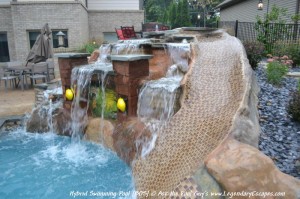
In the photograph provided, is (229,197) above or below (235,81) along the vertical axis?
below

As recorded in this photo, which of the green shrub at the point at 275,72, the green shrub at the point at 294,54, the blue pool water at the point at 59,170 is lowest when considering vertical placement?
the blue pool water at the point at 59,170

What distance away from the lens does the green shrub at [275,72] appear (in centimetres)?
618

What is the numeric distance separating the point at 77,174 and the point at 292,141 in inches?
131

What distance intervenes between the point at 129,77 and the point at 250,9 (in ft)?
51.9

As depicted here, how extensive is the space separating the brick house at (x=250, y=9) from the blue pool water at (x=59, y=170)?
1160cm

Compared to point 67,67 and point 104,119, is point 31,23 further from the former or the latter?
point 104,119

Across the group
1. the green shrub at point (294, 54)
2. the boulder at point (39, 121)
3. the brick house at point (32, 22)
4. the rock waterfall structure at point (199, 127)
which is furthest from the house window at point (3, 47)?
the green shrub at point (294, 54)

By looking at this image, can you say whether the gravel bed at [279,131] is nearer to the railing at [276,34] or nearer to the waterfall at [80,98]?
the waterfall at [80,98]

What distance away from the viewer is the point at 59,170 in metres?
4.54

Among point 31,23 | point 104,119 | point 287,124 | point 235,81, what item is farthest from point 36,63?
point 287,124

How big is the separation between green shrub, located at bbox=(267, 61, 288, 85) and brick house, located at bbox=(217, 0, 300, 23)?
7346 mm

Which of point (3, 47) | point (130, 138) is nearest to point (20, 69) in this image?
point (3, 47)

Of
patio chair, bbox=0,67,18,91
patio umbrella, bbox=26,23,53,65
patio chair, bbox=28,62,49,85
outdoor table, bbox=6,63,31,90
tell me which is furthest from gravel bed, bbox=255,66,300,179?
patio chair, bbox=0,67,18,91

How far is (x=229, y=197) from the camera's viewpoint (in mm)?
2652
